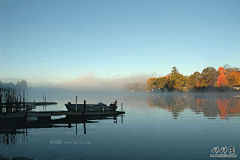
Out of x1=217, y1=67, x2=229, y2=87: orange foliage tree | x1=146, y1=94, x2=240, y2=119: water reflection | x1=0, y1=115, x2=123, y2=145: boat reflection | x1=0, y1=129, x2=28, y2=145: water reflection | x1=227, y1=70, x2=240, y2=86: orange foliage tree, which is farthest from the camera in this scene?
x1=217, y1=67, x2=229, y2=87: orange foliage tree

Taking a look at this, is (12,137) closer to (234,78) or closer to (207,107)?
(207,107)

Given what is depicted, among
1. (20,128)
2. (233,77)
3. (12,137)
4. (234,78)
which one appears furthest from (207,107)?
(233,77)

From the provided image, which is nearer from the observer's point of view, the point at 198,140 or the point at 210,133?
the point at 198,140

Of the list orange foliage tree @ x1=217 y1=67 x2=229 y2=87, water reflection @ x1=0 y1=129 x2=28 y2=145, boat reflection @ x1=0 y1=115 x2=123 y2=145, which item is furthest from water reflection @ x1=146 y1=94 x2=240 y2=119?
orange foliage tree @ x1=217 y1=67 x2=229 y2=87

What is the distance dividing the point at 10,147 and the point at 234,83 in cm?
19091

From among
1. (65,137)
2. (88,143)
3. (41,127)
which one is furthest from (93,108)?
(88,143)

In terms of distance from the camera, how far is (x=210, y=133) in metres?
33.0

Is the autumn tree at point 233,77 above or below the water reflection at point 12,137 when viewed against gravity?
above

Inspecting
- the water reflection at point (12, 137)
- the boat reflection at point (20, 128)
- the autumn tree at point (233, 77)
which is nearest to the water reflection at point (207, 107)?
the boat reflection at point (20, 128)

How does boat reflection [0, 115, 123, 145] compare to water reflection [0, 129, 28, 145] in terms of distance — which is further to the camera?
boat reflection [0, 115, 123, 145]

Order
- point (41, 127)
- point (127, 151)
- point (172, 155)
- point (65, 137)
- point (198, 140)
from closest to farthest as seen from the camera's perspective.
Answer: point (172, 155) → point (127, 151) → point (198, 140) → point (65, 137) → point (41, 127)

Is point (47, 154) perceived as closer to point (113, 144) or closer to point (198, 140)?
point (113, 144)

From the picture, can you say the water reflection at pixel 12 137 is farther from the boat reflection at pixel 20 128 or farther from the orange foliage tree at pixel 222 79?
the orange foliage tree at pixel 222 79

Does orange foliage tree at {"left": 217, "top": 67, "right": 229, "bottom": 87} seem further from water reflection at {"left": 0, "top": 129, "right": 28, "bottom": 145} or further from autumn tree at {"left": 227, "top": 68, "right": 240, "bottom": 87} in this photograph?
water reflection at {"left": 0, "top": 129, "right": 28, "bottom": 145}
